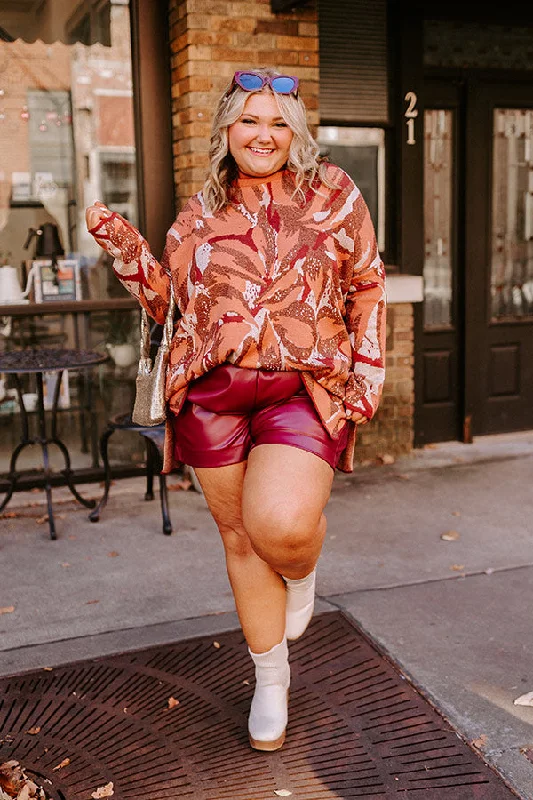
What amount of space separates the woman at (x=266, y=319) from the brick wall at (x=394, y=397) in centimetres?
351

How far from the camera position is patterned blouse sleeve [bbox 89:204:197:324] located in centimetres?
250

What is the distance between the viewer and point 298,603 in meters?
2.83

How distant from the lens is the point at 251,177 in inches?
102

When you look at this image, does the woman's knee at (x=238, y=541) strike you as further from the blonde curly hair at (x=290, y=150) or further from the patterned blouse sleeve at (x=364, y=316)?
the blonde curly hair at (x=290, y=150)

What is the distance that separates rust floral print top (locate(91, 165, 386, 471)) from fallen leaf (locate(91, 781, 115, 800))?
1.12m

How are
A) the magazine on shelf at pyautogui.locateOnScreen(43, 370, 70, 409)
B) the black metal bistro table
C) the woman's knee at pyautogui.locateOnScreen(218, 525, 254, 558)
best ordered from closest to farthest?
1. the woman's knee at pyautogui.locateOnScreen(218, 525, 254, 558)
2. the black metal bistro table
3. the magazine on shelf at pyautogui.locateOnScreen(43, 370, 70, 409)

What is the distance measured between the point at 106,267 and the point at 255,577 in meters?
3.47

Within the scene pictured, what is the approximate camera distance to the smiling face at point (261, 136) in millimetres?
2535

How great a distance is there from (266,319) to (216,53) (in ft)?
10.8

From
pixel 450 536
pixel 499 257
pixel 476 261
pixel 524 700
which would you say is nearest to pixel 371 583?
pixel 450 536

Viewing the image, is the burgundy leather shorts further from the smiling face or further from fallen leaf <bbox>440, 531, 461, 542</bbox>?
fallen leaf <bbox>440, 531, 461, 542</bbox>

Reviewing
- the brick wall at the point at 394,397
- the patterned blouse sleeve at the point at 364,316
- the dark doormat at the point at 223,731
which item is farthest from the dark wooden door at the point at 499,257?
the patterned blouse sleeve at the point at 364,316

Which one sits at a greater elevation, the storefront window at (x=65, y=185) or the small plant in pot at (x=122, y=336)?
the storefront window at (x=65, y=185)

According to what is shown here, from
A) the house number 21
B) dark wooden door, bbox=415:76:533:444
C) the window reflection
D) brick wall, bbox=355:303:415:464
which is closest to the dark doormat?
brick wall, bbox=355:303:415:464
